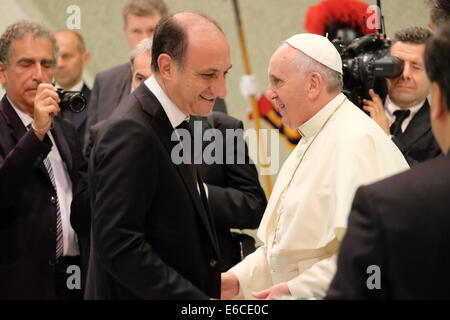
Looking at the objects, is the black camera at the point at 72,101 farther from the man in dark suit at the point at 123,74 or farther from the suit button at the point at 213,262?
the suit button at the point at 213,262

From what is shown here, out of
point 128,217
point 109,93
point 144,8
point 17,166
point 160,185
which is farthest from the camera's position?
point 144,8

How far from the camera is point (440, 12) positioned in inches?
129

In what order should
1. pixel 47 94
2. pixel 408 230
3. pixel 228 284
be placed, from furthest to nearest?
pixel 47 94 → pixel 228 284 → pixel 408 230

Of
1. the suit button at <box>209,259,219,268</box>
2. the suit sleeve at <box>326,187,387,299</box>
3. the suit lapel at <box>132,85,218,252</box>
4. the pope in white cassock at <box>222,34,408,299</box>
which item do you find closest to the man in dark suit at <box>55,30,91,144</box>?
the pope in white cassock at <box>222,34,408,299</box>

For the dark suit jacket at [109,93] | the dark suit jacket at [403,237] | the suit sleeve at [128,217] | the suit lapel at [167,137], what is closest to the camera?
the dark suit jacket at [403,237]

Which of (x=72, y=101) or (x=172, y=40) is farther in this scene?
(x=72, y=101)

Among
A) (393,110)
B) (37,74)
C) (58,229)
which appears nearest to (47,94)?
(37,74)

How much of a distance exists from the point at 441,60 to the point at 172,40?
1.09 meters

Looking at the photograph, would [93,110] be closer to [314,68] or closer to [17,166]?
[17,166]

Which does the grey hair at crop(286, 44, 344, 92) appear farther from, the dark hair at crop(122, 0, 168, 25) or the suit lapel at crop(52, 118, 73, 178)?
the dark hair at crop(122, 0, 168, 25)

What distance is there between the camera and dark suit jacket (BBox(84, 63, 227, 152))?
4000 mm

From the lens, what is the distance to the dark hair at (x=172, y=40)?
2.57 metres

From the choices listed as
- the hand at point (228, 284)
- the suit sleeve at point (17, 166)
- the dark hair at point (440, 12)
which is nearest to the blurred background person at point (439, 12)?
the dark hair at point (440, 12)

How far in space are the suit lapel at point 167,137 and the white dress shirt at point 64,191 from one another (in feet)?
3.39
